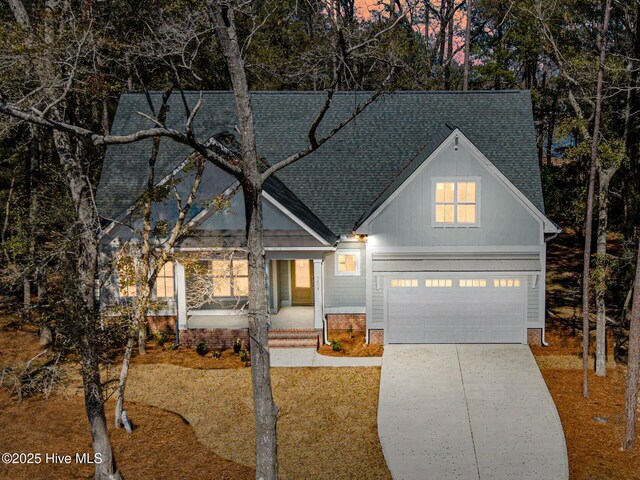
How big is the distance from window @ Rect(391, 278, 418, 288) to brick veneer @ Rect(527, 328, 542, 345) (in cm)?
373

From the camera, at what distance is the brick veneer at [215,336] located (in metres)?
20.0

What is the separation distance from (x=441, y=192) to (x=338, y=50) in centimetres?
953

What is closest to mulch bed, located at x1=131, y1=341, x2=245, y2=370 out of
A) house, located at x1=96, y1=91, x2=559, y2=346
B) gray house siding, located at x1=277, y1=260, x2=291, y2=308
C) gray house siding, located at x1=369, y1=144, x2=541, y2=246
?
house, located at x1=96, y1=91, x2=559, y2=346

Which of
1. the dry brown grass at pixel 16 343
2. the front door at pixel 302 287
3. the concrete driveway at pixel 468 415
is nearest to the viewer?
the concrete driveway at pixel 468 415

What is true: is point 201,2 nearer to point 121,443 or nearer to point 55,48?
point 55,48

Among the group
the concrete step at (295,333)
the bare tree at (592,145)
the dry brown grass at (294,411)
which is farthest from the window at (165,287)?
the bare tree at (592,145)

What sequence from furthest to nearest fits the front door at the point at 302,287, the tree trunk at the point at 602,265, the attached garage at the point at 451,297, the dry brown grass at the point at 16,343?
1. the front door at the point at 302,287
2. the attached garage at the point at 451,297
3. the dry brown grass at the point at 16,343
4. the tree trunk at the point at 602,265

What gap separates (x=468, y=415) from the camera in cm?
1519

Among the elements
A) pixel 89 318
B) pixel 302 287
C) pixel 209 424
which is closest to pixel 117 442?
pixel 209 424

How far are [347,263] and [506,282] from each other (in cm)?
498

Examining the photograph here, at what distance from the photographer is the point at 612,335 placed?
809 inches

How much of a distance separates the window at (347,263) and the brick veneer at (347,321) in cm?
141

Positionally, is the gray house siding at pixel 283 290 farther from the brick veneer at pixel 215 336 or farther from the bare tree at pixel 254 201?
the bare tree at pixel 254 201

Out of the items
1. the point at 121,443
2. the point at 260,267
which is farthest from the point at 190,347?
the point at 260,267
